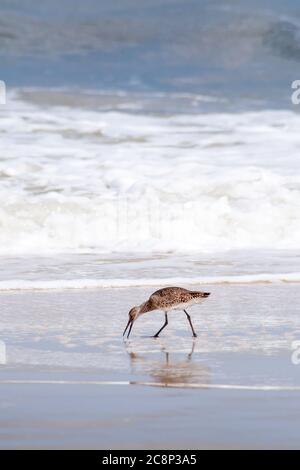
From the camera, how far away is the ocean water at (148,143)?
407 inches

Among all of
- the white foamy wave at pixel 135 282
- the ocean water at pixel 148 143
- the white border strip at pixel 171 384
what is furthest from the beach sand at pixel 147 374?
the ocean water at pixel 148 143

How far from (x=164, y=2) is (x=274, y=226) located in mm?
17516

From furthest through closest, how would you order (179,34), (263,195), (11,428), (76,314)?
(179,34) < (263,195) < (76,314) < (11,428)

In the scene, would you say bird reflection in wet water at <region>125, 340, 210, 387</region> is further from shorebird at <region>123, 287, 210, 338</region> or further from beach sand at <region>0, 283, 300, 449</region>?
shorebird at <region>123, 287, 210, 338</region>

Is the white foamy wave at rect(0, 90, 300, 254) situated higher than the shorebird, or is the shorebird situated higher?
the white foamy wave at rect(0, 90, 300, 254)

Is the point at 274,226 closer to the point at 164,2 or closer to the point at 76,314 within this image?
the point at 76,314

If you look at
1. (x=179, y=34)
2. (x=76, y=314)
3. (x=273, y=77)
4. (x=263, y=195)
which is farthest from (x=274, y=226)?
(x=179, y=34)

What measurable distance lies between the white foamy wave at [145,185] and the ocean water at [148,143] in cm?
3

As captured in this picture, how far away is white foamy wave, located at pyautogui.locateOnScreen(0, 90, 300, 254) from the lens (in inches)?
449

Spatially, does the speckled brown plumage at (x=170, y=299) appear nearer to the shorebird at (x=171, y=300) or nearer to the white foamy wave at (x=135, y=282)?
the shorebird at (x=171, y=300)

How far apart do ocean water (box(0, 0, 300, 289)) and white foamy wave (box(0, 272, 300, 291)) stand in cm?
2

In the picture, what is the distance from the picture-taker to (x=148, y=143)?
16141 millimetres

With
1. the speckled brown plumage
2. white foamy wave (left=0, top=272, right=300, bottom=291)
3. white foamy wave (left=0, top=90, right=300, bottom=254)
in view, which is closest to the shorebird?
the speckled brown plumage

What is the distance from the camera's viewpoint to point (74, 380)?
5.20 metres
